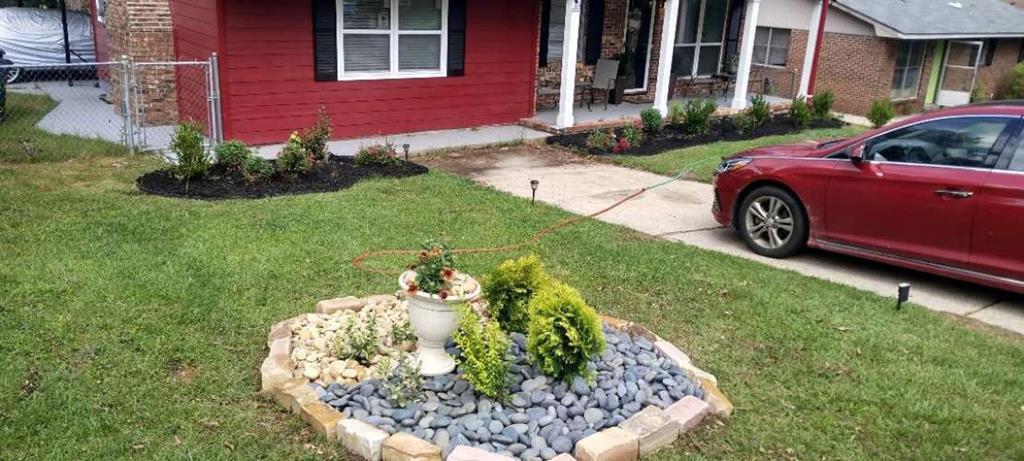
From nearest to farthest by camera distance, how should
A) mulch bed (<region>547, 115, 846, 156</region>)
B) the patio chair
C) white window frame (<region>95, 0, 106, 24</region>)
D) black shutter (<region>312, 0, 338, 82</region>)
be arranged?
black shutter (<region>312, 0, 338, 82</region>)
mulch bed (<region>547, 115, 846, 156</region>)
white window frame (<region>95, 0, 106, 24</region>)
the patio chair

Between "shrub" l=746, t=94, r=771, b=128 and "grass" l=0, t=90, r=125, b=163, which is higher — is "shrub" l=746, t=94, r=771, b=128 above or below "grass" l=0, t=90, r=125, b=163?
above

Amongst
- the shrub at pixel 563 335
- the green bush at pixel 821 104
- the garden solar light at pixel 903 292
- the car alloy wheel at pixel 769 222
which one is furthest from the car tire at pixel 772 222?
the green bush at pixel 821 104

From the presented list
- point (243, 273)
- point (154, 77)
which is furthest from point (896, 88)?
point (243, 273)

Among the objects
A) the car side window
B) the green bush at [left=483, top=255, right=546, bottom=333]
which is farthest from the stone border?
the car side window

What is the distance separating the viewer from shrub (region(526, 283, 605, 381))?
3.81 m

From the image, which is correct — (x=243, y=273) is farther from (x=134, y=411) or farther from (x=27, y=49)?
(x=27, y=49)

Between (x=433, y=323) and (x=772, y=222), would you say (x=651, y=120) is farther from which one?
(x=433, y=323)

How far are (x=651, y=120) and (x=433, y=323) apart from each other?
9.29 m

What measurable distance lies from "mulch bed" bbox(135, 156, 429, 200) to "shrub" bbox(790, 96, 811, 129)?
8666 mm

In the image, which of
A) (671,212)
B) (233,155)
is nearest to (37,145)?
(233,155)

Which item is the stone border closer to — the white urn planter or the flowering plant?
the white urn planter

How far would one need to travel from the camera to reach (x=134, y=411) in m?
3.88

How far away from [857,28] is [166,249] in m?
18.6

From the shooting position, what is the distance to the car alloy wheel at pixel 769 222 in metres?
6.97
